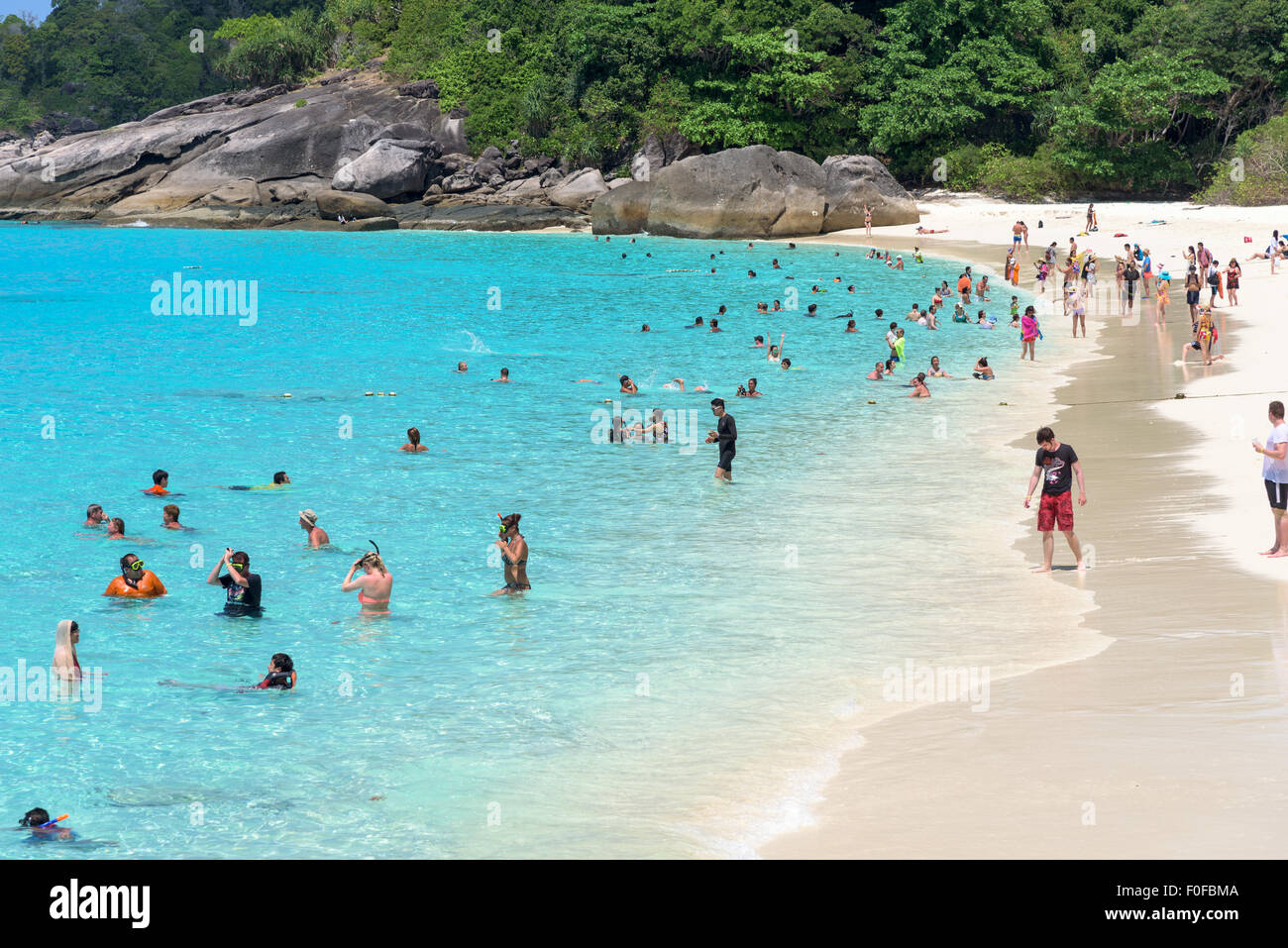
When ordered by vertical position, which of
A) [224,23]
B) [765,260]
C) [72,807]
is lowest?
[72,807]

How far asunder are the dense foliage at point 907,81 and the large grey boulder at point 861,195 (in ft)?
11.6

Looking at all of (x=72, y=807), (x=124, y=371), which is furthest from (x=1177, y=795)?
(x=124, y=371)

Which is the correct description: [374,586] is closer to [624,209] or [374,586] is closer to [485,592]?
[485,592]

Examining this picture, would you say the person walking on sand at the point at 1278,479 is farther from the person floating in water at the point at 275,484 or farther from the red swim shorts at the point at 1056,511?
the person floating in water at the point at 275,484

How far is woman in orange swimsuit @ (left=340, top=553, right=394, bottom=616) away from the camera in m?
14.5

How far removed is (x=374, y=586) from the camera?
1452 cm

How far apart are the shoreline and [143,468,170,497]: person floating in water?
13.1m

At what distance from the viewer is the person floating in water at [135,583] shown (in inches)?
595

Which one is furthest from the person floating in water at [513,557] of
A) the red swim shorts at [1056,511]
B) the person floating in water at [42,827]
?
the person floating in water at [42,827]

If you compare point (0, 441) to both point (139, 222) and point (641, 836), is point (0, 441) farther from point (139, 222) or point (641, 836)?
point (139, 222)

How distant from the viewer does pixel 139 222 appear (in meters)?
84.7

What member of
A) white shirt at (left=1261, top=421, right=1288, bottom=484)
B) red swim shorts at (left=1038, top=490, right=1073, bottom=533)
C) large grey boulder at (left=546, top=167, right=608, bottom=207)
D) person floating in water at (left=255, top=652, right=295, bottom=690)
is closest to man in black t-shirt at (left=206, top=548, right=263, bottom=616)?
person floating in water at (left=255, top=652, right=295, bottom=690)

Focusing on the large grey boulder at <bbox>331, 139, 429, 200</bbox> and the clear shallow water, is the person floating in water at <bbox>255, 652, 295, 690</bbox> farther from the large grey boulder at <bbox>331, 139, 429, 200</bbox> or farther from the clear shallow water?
the large grey boulder at <bbox>331, 139, 429, 200</bbox>
